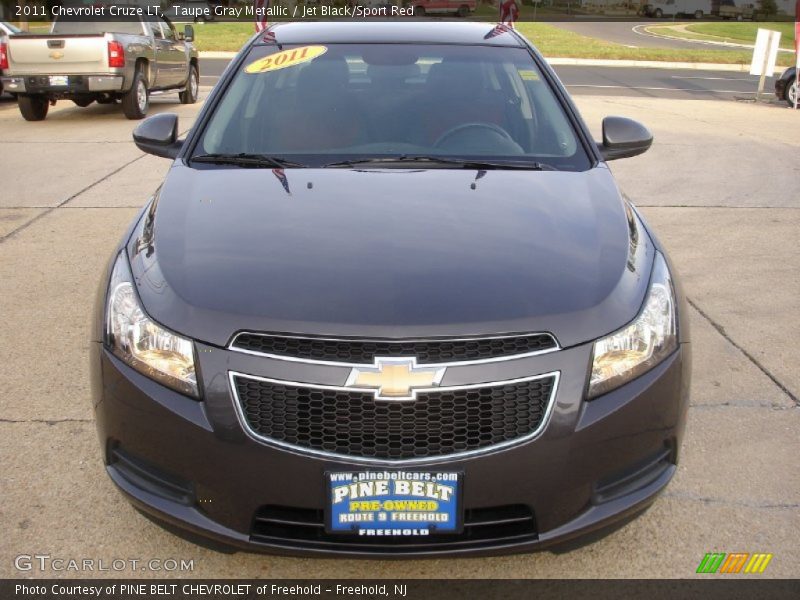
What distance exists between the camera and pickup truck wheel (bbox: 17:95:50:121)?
12.8m

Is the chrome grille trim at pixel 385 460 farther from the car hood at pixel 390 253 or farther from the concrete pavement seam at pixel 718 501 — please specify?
the concrete pavement seam at pixel 718 501

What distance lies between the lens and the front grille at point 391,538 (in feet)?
7.96

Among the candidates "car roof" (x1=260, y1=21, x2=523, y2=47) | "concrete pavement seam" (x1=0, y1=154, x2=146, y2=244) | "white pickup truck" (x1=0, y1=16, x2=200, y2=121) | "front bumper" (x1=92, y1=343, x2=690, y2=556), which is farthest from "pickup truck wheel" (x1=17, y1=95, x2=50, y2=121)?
"front bumper" (x1=92, y1=343, x2=690, y2=556)

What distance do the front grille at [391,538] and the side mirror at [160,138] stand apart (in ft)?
6.80

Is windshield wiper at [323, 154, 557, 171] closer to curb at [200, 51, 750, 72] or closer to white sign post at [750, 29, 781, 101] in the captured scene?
white sign post at [750, 29, 781, 101]

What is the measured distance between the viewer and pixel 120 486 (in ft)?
8.54

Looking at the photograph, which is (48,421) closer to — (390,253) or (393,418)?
(390,253)

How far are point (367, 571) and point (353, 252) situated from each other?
97 cm

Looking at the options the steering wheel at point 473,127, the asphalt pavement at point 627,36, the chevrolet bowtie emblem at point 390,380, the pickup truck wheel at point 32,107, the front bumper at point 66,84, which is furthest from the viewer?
the asphalt pavement at point 627,36

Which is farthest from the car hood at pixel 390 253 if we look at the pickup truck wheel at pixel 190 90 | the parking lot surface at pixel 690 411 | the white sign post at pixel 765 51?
the white sign post at pixel 765 51

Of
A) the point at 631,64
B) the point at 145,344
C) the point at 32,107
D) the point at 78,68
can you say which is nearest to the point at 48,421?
the point at 145,344

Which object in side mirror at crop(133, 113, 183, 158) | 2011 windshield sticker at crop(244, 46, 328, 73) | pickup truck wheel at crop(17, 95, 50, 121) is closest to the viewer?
→ side mirror at crop(133, 113, 183, 158)

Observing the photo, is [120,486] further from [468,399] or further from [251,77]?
[251,77]

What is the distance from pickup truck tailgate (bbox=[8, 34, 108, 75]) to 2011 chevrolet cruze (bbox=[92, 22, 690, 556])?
10544 millimetres
